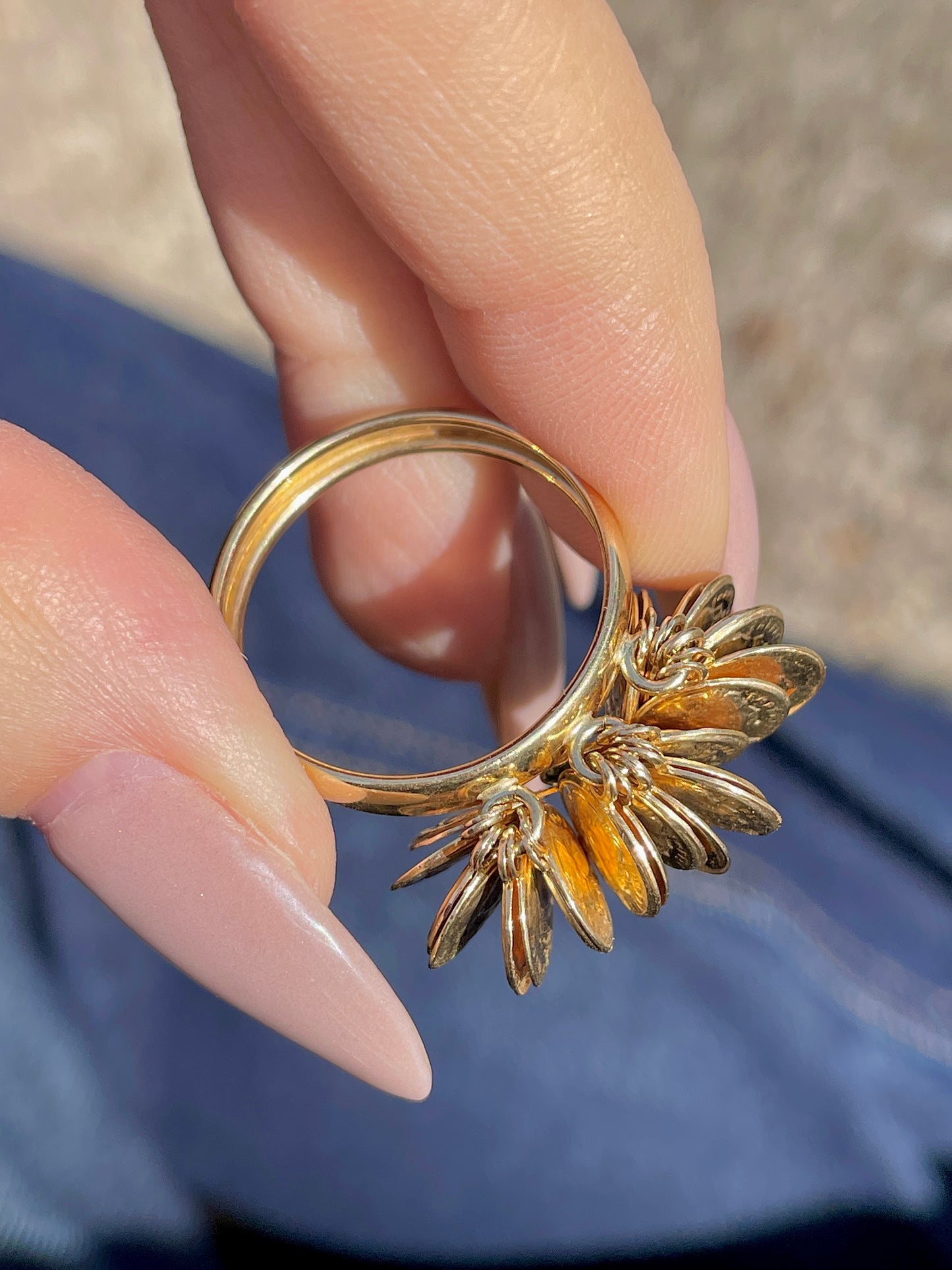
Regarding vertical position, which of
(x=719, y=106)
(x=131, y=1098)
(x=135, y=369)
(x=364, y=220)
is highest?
(x=719, y=106)

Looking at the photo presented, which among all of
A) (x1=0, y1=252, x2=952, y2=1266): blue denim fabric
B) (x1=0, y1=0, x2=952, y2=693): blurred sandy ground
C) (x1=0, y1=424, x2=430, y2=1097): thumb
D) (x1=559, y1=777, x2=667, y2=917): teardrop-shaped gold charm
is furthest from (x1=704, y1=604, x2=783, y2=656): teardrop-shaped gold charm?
(x1=0, y1=0, x2=952, y2=693): blurred sandy ground

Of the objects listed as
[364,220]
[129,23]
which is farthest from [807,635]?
[129,23]

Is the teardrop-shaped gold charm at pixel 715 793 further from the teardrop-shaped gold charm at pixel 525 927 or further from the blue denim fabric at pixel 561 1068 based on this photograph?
the blue denim fabric at pixel 561 1068

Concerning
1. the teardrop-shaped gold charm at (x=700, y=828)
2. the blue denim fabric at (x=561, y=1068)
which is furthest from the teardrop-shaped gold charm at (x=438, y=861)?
the blue denim fabric at (x=561, y=1068)

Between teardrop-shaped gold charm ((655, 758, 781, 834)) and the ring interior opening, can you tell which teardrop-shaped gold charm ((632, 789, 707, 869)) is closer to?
teardrop-shaped gold charm ((655, 758, 781, 834))

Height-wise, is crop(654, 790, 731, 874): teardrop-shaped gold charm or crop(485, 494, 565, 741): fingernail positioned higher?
crop(654, 790, 731, 874): teardrop-shaped gold charm

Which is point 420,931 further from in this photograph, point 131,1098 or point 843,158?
point 843,158
